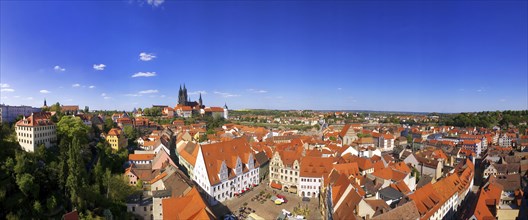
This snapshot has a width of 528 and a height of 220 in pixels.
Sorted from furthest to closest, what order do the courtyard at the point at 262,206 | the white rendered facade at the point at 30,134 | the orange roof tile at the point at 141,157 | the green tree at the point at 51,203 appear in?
the orange roof tile at the point at 141,157 → the white rendered facade at the point at 30,134 → the courtyard at the point at 262,206 → the green tree at the point at 51,203

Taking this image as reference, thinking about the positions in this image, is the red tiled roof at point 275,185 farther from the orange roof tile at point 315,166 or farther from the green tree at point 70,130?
the green tree at point 70,130

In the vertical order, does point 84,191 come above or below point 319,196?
above

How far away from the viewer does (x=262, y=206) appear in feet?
116

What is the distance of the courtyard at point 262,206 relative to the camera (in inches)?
1303

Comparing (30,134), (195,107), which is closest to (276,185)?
(30,134)

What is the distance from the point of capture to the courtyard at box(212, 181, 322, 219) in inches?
1303

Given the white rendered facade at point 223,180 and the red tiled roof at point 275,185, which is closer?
the white rendered facade at point 223,180

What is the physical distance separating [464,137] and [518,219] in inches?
2694

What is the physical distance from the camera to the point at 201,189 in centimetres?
3825

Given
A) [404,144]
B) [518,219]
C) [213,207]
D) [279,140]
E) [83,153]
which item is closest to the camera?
[518,219]

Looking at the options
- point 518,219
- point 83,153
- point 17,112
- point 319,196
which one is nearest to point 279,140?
point 319,196

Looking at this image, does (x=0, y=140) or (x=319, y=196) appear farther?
(x=319, y=196)

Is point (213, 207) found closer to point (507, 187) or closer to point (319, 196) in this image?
point (319, 196)

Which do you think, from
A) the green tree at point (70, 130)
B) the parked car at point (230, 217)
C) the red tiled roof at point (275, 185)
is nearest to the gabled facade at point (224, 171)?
the red tiled roof at point (275, 185)
